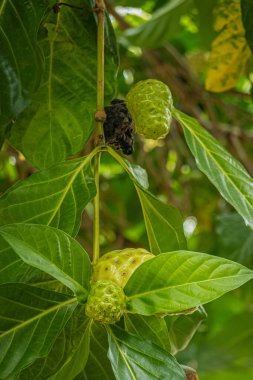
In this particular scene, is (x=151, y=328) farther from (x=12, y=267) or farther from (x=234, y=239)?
(x=234, y=239)

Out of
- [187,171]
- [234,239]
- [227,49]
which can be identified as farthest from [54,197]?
[187,171]

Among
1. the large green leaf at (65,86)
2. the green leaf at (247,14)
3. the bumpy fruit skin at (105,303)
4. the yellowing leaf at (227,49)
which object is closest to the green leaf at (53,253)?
the bumpy fruit skin at (105,303)

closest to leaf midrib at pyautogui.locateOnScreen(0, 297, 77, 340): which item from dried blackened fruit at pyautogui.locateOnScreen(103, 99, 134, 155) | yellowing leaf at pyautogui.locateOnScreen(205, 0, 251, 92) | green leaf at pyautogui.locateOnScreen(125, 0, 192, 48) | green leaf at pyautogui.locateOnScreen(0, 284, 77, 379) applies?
green leaf at pyautogui.locateOnScreen(0, 284, 77, 379)

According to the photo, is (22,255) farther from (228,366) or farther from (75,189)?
(228,366)

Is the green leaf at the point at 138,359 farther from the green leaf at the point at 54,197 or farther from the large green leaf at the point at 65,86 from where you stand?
the large green leaf at the point at 65,86

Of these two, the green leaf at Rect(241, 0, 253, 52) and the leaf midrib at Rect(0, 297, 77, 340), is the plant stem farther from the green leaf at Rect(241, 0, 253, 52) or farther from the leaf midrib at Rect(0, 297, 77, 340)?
the green leaf at Rect(241, 0, 253, 52)
